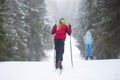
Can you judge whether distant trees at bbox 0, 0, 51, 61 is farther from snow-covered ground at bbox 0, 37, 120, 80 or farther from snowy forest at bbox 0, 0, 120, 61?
snow-covered ground at bbox 0, 37, 120, 80

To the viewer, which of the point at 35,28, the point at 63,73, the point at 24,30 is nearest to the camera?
the point at 63,73

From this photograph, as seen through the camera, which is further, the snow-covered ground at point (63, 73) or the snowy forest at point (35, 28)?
the snowy forest at point (35, 28)

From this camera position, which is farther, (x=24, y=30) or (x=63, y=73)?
(x=24, y=30)

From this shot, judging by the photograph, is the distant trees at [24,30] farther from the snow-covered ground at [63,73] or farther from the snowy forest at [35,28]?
the snow-covered ground at [63,73]

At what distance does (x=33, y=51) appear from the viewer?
3059 centimetres

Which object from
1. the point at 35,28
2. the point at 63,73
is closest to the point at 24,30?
the point at 35,28

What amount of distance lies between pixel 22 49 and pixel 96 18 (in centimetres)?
837

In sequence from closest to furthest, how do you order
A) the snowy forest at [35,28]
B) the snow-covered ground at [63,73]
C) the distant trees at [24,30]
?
the snow-covered ground at [63,73] → the snowy forest at [35,28] → the distant trees at [24,30]

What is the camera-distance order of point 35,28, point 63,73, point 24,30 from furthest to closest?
point 35,28 < point 24,30 < point 63,73

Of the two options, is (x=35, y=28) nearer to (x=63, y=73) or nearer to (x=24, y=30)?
(x=24, y=30)

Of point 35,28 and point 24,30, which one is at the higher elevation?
point 35,28

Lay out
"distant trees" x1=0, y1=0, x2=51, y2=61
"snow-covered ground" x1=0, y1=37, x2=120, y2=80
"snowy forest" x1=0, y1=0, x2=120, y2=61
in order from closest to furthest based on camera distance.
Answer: "snow-covered ground" x1=0, y1=37, x2=120, y2=80, "snowy forest" x1=0, y1=0, x2=120, y2=61, "distant trees" x1=0, y1=0, x2=51, y2=61

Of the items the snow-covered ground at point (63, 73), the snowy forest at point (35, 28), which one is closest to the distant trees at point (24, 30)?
the snowy forest at point (35, 28)

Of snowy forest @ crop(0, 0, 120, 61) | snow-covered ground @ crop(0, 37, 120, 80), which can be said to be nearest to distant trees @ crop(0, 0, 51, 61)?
snowy forest @ crop(0, 0, 120, 61)
